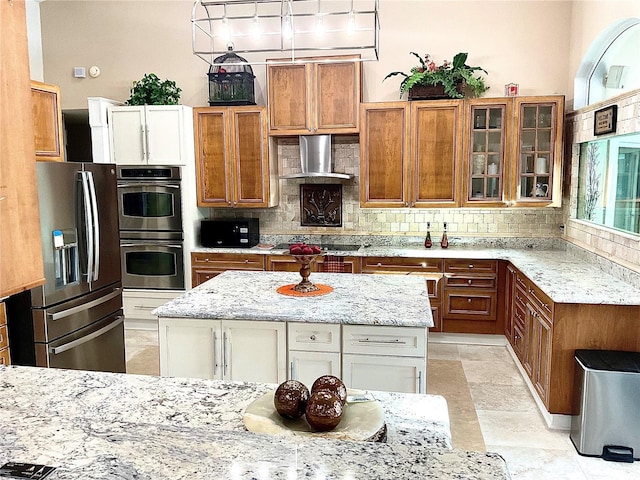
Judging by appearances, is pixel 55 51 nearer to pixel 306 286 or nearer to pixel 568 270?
pixel 306 286

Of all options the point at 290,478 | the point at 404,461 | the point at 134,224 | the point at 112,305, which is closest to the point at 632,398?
the point at 404,461

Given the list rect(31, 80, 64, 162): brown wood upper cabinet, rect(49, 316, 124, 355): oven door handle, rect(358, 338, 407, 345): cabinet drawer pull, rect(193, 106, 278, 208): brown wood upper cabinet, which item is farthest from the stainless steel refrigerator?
rect(358, 338, 407, 345): cabinet drawer pull

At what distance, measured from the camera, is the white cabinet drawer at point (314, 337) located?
2898mm

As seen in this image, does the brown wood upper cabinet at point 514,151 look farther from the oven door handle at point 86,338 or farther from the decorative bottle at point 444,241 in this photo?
the oven door handle at point 86,338

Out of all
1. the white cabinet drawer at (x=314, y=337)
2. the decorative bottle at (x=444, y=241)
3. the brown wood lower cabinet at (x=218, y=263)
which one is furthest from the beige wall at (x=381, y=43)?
the white cabinet drawer at (x=314, y=337)

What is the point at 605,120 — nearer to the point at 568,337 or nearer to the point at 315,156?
the point at 568,337

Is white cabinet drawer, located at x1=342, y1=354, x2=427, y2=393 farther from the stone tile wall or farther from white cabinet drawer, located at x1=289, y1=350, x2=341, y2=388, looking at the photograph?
the stone tile wall

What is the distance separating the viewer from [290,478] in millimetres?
1075

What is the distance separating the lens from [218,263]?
5559mm

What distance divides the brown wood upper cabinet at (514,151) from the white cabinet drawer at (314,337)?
2.87 meters

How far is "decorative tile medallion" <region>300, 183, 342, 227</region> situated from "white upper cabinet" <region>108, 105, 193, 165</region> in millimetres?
1372

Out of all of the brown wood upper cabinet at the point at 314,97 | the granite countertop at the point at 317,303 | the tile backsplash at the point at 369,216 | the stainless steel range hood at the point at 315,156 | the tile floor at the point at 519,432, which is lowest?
the tile floor at the point at 519,432

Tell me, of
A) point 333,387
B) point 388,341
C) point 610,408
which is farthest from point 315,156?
point 333,387

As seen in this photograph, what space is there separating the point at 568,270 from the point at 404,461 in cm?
346
